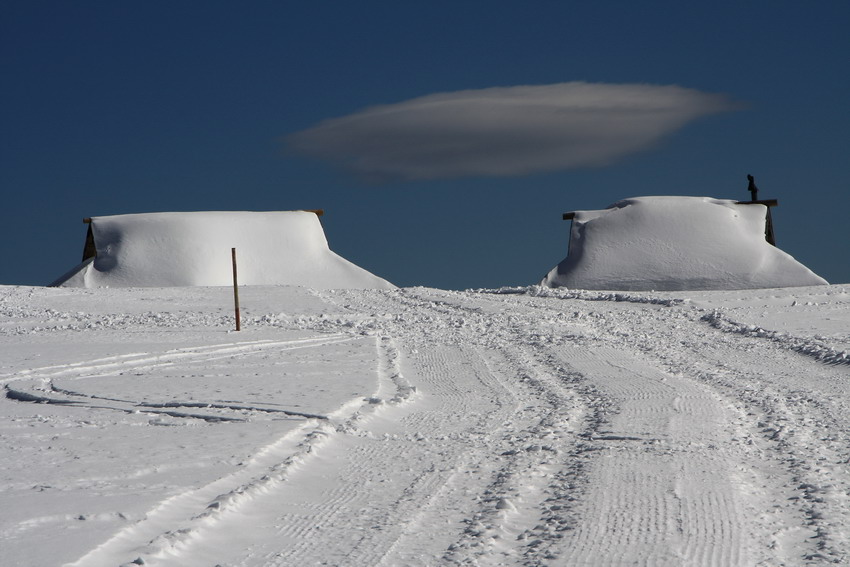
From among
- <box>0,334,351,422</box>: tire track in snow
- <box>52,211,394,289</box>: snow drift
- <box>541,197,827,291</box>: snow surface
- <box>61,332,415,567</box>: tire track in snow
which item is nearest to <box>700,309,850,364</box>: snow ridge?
<box>0,334,351,422</box>: tire track in snow

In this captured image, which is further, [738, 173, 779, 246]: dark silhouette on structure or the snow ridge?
[738, 173, 779, 246]: dark silhouette on structure

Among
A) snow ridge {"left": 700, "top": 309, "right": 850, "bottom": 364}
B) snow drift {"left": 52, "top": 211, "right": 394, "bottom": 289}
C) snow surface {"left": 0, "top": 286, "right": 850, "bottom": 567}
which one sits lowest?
snow drift {"left": 52, "top": 211, "right": 394, "bottom": 289}

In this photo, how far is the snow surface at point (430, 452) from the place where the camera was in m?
2.80

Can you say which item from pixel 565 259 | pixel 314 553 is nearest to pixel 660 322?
pixel 314 553

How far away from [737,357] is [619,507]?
5.24 meters

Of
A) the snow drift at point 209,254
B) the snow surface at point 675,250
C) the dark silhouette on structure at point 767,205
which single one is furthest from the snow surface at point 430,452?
the dark silhouette on structure at point 767,205

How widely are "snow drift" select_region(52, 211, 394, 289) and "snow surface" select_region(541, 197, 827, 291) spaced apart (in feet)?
17.4

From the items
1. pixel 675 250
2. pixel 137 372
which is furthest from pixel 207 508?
pixel 675 250

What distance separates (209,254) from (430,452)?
20.3 metres

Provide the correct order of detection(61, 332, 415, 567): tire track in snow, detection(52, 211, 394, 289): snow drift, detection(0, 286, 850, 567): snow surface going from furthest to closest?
detection(52, 211, 394, 289): snow drift, detection(0, 286, 850, 567): snow surface, detection(61, 332, 415, 567): tire track in snow

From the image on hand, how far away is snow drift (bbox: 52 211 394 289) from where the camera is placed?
74.3 ft

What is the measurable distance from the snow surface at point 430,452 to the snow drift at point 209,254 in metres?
13.5

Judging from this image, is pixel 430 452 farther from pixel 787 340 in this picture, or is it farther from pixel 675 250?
pixel 675 250

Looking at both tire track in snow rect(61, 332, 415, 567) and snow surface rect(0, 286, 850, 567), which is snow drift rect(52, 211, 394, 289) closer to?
snow surface rect(0, 286, 850, 567)
